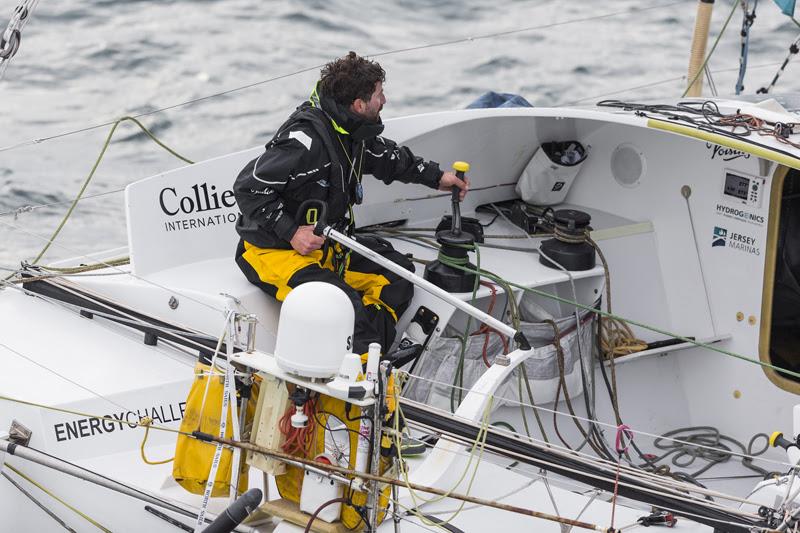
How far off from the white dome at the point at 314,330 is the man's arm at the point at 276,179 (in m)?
0.99

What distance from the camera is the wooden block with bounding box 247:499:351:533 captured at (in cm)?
344

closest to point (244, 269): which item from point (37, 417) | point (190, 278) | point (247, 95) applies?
point (190, 278)

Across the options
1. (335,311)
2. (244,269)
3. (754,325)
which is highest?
(335,311)

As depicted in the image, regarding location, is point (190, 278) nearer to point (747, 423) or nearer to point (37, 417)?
point (37, 417)

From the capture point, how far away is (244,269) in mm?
4508

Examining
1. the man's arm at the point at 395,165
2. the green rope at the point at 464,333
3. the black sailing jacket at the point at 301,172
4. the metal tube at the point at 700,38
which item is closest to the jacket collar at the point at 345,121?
the black sailing jacket at the point at 301,172

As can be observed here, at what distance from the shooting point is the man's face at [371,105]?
14.3ft

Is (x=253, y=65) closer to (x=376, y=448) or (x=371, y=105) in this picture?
(x=371, y=105)

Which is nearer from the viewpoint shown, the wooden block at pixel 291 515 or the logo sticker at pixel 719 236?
the wooden block at pixel 291 515

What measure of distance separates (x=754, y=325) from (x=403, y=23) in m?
8.49

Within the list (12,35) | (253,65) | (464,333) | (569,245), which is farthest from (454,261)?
(253,65)

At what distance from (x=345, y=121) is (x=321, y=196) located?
0.96ft

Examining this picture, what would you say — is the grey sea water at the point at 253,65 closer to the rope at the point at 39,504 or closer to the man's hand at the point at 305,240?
the man's hand at the point at 305,240

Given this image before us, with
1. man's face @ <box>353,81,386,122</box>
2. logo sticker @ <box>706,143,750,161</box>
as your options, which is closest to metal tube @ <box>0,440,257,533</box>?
man's face @ <box>353,81,386,122</box>
